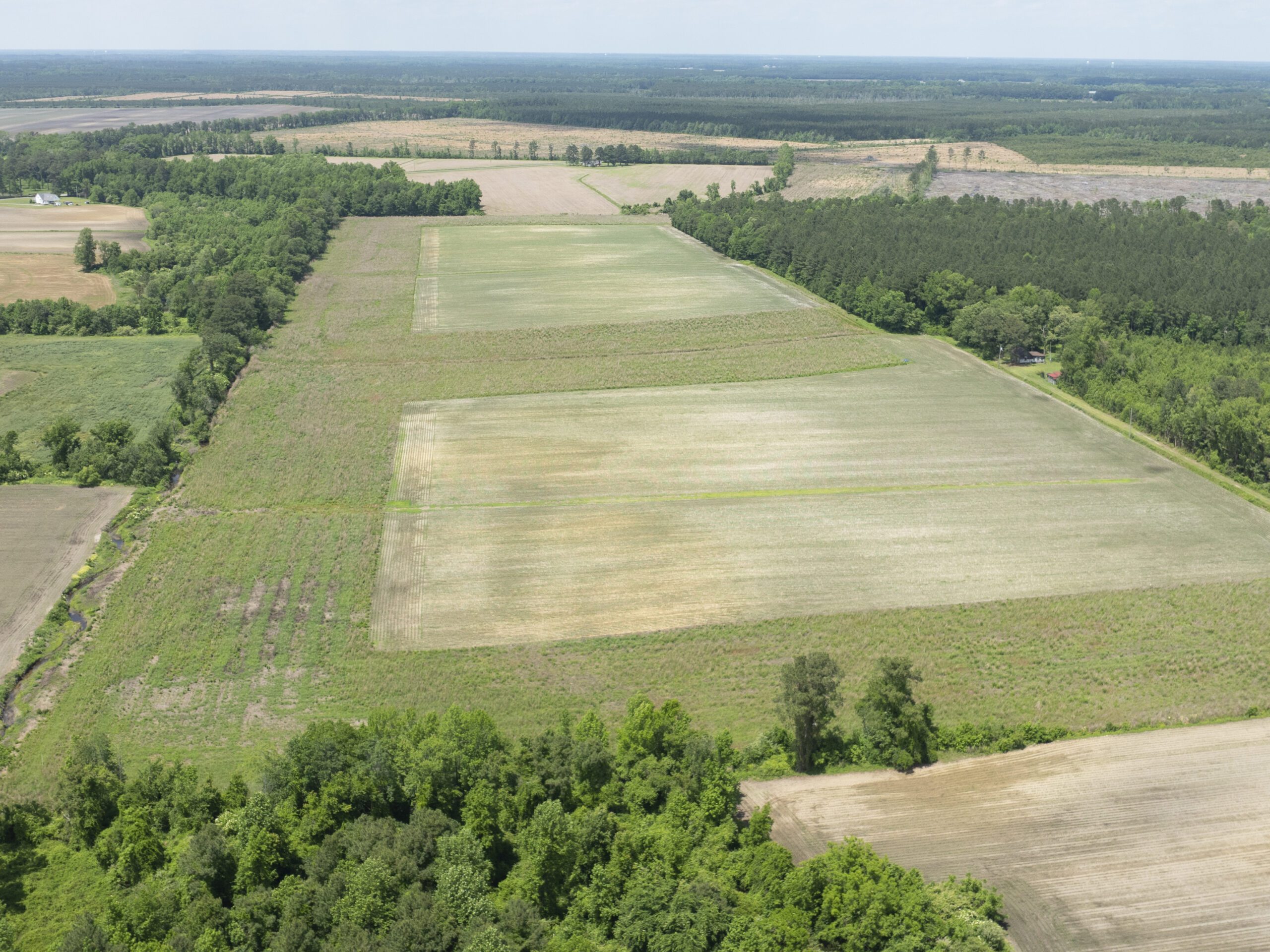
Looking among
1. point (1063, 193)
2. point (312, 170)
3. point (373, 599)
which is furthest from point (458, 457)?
point (1063, 193)

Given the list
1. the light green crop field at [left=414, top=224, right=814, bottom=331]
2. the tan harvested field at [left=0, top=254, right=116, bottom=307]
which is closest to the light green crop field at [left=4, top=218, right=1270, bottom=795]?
the light green crop field at [left=414, top=224, right=814, bottom=331]

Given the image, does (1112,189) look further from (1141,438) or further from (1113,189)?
(1141,438)

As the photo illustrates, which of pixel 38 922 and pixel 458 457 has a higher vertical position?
pixel 458 457

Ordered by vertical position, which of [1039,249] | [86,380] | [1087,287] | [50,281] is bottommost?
[86,380]

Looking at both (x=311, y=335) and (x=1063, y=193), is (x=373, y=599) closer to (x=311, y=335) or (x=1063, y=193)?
(x=311, y=335)

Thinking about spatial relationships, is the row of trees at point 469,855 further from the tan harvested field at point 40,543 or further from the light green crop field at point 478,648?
the tan harvested field at point 40,543

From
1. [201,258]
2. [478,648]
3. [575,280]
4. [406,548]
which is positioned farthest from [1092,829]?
[201,258]
